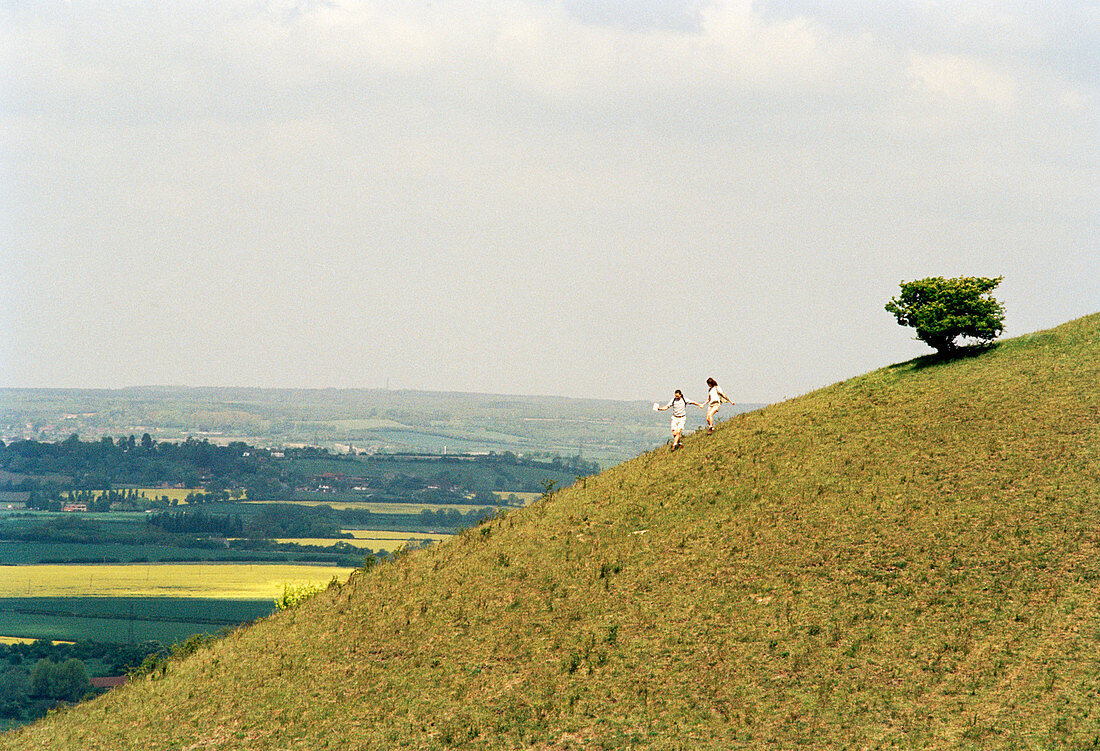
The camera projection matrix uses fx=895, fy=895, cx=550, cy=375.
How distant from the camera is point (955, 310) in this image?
39.9 m

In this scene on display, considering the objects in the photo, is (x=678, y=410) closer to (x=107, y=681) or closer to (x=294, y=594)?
(x=294, y=594)

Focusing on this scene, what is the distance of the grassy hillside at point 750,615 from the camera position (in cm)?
2144

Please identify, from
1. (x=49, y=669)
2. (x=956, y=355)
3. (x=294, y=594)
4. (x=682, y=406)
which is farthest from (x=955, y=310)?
(x=49, y=669)

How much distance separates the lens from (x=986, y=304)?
3947 cm

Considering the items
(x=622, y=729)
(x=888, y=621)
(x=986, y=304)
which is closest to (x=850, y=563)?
(x=888, y=621)

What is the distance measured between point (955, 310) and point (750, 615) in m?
21.3

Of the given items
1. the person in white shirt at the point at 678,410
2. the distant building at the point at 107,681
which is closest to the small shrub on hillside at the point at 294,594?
the person in white shirt at the point at 678,410

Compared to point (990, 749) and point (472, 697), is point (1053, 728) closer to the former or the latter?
point (990, 749)

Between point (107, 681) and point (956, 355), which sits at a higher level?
point (956, 355)

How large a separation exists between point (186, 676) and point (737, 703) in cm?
2005

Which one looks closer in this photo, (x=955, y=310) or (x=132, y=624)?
(x=955, y=310)

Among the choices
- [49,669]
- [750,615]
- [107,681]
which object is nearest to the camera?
[750,615]

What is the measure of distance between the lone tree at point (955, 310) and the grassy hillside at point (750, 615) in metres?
1.84

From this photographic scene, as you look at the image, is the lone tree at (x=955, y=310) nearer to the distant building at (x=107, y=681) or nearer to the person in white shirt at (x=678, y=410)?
the person in white shirt at (x=678, y=410)
